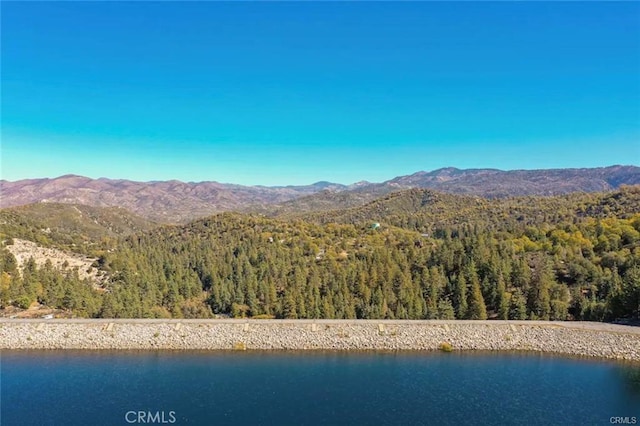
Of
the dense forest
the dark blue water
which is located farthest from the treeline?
the dark blue water

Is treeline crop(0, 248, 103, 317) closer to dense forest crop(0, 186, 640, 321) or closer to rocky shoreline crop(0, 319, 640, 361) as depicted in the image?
dense forest crop(0, 186, 640, 321)

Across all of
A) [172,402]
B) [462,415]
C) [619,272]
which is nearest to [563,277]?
[619,272]

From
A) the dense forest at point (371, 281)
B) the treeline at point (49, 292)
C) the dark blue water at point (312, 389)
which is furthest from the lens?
the treeline at point (49, 292)

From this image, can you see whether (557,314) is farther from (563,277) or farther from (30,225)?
(30,225)

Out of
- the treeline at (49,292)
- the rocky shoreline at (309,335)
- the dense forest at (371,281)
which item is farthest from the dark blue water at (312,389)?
the treeline at (49,292)

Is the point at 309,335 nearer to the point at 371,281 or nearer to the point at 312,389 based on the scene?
the point at 312,389

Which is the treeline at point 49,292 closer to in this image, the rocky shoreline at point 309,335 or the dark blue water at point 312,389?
the rocky shoreline at point 309,335

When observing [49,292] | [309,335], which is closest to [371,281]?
[309,335]

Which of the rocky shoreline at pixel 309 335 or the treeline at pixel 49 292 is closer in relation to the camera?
the rocky shoreline at pixel 309 335
